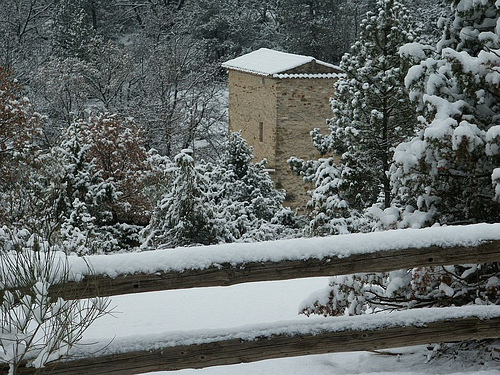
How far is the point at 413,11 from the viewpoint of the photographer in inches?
1405

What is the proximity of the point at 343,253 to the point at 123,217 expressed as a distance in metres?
13.1

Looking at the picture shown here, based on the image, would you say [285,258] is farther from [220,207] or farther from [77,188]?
[77,188]

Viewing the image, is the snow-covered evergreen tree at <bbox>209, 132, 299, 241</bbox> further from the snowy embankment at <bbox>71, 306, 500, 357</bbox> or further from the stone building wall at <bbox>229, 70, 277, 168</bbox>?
the snowy embankment at <bbox>71, 306, 500, 357</bbox>

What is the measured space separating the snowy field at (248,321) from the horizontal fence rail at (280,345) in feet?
0.40

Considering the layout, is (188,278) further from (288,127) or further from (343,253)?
(288,127)

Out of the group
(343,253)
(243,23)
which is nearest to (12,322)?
(343,253)

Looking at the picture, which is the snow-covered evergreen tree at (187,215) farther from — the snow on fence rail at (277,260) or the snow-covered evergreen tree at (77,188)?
the snow on fence rail at (277,260)

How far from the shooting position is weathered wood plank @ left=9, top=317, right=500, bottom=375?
328 centimetres

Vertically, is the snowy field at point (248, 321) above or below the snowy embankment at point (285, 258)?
below

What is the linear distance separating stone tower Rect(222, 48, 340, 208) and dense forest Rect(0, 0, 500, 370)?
2.98m

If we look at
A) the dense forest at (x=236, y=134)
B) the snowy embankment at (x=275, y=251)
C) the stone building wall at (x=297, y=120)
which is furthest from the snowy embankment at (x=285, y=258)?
the stone building wall at (x=297, y=120)

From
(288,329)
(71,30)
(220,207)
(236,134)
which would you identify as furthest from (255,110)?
(288,329)

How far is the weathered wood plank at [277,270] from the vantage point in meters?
3.22

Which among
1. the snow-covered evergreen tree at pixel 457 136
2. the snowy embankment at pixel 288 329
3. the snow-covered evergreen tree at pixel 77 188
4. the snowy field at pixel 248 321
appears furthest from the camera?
the snow-covered evergreen tree at pixel 77 188
